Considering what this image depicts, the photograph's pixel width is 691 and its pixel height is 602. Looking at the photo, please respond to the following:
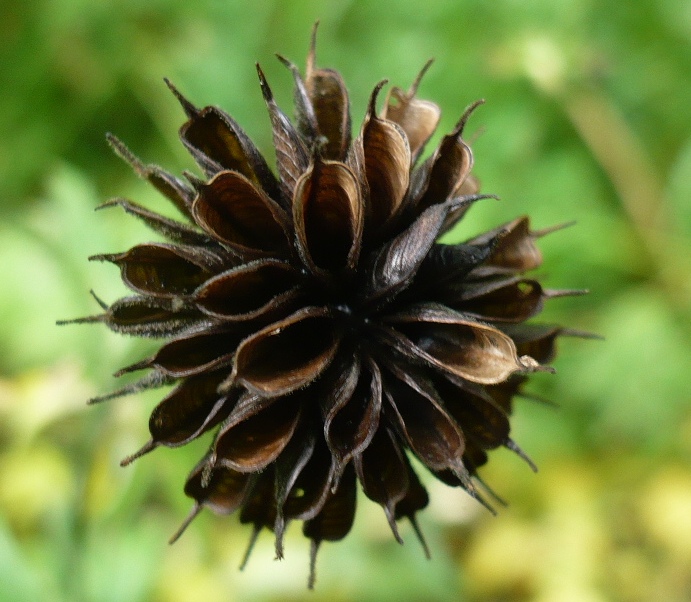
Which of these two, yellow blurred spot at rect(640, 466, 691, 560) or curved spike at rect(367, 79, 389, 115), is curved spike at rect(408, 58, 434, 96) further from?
yellow blurred spot at rect(640, 466, 691, 560)

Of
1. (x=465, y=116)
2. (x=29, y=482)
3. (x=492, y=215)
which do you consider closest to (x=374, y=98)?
(x=465, y=116)

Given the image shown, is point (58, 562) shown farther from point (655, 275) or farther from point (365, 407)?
point (655, 275)

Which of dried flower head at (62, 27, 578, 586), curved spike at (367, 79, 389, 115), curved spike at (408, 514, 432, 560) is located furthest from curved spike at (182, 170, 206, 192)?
curved spike at (408, 514, 432, 560)

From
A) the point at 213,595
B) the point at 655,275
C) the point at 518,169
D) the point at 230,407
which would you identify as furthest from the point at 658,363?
the point at 230,407

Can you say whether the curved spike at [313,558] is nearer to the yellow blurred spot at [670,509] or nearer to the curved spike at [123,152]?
the curved spike at [123,152]

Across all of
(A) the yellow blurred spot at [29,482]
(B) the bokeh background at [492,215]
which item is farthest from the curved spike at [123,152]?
(A) the yellow blurred spot at [29,482]

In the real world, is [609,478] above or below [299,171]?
below

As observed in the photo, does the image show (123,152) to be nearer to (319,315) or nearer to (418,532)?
(319,315)
